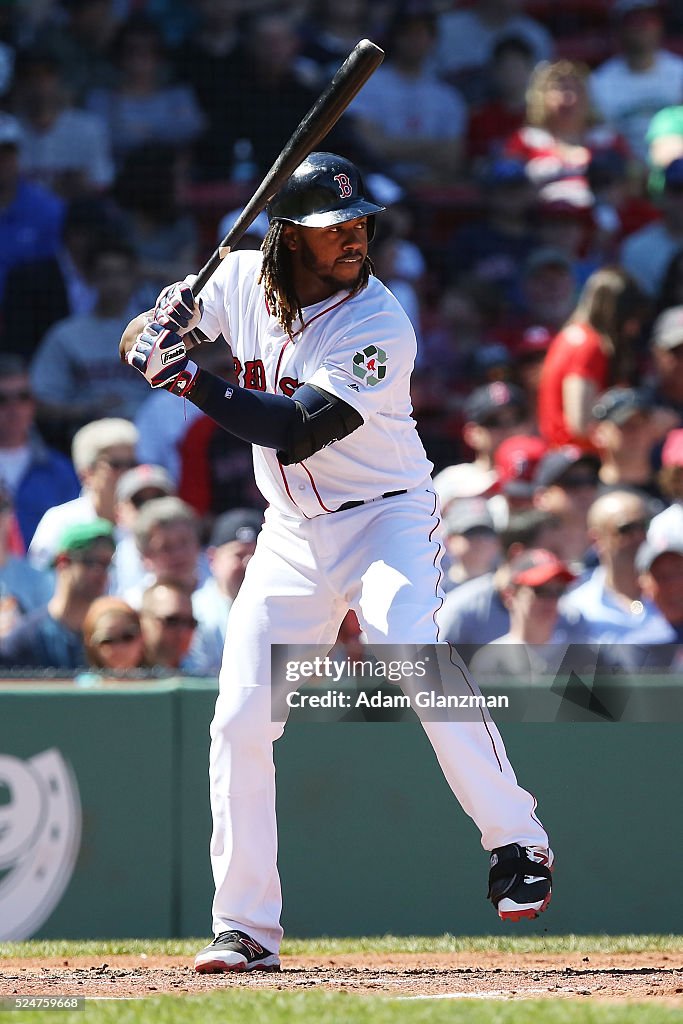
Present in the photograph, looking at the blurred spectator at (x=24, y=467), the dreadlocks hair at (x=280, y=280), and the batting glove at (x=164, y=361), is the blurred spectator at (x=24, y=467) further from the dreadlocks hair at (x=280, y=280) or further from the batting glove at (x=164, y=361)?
the batting glove at (x=164, y=361)

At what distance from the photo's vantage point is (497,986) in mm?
3807

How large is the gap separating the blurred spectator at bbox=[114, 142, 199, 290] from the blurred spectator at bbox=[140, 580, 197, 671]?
10.7 feet

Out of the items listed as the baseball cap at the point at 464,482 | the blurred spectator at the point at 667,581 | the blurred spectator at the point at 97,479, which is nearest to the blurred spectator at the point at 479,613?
the blurred spectator at the point at 667,581

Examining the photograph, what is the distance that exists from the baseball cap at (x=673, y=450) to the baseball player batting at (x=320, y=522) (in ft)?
9.06

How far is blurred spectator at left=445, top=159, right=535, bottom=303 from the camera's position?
8.91 metres

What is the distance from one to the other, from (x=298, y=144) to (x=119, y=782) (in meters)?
2.14

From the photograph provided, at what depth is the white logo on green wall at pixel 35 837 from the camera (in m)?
5.06

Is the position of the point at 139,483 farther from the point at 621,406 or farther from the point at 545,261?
the point at 545,261

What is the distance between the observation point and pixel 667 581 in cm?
602

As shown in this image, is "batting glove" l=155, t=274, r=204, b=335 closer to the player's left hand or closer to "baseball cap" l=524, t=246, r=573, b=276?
the player's left hand

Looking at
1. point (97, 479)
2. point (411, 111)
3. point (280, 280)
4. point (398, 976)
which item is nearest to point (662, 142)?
point (411, 111)

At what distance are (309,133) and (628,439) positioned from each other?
127 inches

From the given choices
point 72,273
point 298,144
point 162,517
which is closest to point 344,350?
point 298,144

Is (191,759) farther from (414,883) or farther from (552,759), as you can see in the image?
(552,759)
